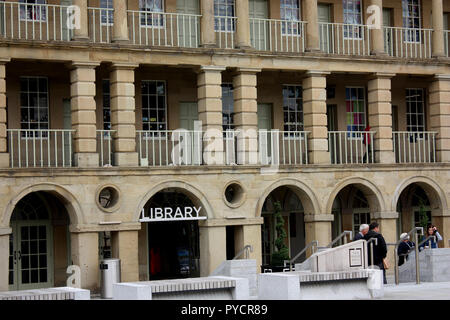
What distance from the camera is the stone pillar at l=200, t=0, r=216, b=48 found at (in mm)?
31938

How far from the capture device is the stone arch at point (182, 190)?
30.6 meters

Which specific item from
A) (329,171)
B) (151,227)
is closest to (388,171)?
(329,171)

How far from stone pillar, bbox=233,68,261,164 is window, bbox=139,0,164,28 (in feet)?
10.4

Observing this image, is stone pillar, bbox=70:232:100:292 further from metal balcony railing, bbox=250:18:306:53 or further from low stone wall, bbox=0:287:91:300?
low stone wall, bbox=0:287:91:300

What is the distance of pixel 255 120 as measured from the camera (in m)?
32.8

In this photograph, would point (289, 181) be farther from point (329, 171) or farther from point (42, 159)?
point (42, 159)

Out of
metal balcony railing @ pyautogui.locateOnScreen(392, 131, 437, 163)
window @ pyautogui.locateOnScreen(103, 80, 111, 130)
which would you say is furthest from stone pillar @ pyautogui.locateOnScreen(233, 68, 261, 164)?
metal balcony railing @ pyautogui.locateOnScreen(392, 131, 437, 163)

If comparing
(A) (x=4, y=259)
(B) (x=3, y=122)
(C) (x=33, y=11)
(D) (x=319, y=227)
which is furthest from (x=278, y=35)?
(A) (x=4, y=259)

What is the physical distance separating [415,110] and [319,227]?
8020mm

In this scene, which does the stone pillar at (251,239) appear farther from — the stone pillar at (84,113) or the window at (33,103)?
the window at (33,103)

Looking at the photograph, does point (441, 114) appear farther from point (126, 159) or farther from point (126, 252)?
point (126, 252)

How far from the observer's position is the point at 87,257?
2962 cm

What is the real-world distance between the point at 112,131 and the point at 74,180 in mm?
2163
